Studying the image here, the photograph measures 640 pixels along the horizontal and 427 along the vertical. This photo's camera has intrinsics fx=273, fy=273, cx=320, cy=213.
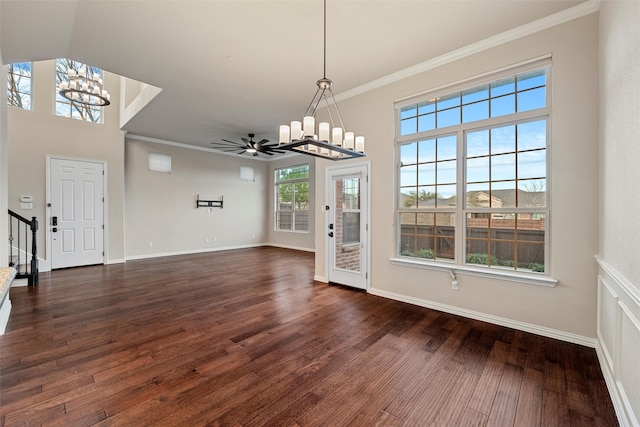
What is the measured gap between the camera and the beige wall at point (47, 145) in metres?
5.42

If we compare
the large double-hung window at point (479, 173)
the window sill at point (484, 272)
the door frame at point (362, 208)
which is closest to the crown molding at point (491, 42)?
the large double-hung window at point (479, 173)

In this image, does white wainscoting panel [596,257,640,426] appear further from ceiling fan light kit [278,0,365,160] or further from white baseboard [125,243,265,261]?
white baseboard [125,243,265,261]

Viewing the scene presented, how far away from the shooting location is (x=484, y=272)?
3.23m

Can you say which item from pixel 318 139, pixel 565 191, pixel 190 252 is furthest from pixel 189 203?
pixel 565 191

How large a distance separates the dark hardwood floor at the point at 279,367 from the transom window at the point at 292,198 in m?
5.34

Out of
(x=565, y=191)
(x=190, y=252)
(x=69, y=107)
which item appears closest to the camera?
(x=565, y=191)

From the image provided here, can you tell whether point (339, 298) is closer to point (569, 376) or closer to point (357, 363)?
point (357, 363)

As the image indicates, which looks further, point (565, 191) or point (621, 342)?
point (565, 191)

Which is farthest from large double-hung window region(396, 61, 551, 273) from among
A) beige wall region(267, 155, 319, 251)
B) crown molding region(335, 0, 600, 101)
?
beige wall region(267, 155, 319, 251)

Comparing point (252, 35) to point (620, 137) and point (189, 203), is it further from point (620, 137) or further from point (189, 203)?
point (189, 203)

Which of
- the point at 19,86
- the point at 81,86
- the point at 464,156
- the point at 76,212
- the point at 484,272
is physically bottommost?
the point at 484,272

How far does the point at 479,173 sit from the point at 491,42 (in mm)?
1503

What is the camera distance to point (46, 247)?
223 inches

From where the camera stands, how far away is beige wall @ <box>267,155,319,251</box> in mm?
8867
